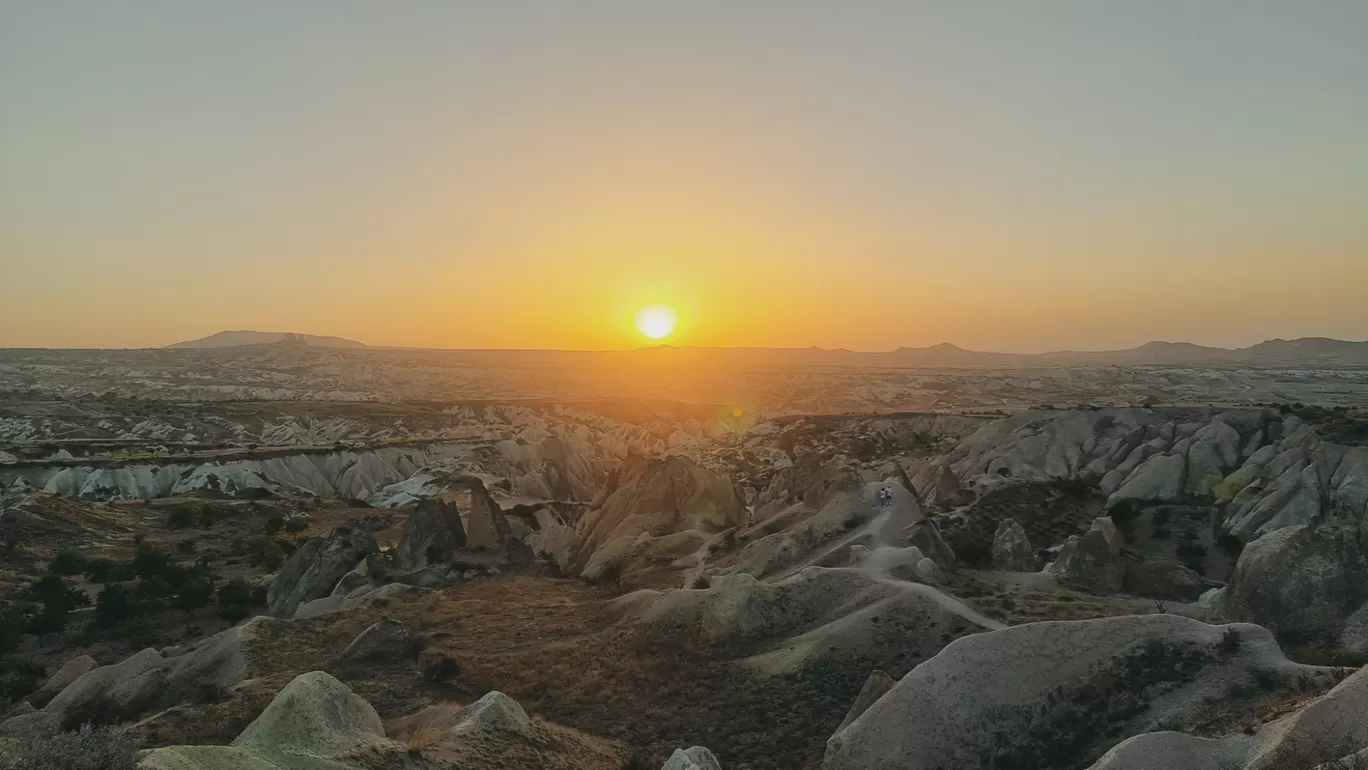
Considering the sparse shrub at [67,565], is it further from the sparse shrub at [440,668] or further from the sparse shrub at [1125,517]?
the sparse shrub at [1125,517]

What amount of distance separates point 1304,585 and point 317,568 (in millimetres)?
35652

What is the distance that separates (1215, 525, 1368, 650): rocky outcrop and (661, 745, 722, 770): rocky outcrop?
51.2ft

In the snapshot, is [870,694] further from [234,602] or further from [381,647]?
[234,602]

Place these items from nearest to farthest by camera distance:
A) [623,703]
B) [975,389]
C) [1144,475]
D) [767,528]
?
[623,703]
[767,528]
[1144,475]
[975,389]

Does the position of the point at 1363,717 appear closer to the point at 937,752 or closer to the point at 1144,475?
the point at 937,752

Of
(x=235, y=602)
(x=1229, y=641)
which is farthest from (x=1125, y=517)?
(x=235, y=602)

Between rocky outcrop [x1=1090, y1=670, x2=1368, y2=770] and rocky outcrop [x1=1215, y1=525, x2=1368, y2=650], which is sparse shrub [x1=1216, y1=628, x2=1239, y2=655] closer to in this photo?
rocky outcrop [x1=1090, y1=670, x2=1368, y2=770]

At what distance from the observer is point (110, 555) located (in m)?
45.4

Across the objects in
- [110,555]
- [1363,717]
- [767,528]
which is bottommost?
[110,555]

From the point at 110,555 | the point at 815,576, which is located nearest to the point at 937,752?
the point at 815,576

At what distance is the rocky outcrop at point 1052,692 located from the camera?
45.3 ft

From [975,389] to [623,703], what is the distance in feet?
598

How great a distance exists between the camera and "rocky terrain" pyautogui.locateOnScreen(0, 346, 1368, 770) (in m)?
14.1

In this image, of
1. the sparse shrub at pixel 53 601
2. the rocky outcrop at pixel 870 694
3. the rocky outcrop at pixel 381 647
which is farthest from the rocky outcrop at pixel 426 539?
the rocky outcrop at pixel 870 694
